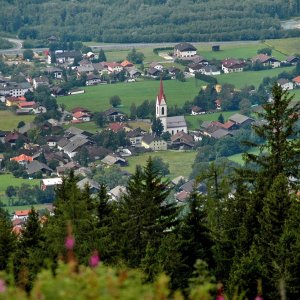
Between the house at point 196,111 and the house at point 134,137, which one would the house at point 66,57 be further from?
the house at point 134,137

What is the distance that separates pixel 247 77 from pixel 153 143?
11976mm

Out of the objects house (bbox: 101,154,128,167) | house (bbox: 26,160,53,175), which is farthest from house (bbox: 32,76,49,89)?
house (bbox: 26,160,53,175)

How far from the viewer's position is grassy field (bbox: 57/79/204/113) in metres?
43.2

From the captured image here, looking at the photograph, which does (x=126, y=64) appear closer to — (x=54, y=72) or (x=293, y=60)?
(x=54, y=72)

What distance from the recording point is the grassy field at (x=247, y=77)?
155 ft

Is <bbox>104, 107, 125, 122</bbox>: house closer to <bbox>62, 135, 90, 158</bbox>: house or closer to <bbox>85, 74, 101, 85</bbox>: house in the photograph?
<bbox>62, 135, 90, 158</bbox>: house

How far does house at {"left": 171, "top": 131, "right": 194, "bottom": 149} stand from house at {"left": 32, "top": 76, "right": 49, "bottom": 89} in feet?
34.0

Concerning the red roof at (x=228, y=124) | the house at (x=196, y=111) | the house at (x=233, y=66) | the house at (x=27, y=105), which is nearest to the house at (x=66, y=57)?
the house at (x=233, y=66)

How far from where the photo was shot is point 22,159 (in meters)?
35.5

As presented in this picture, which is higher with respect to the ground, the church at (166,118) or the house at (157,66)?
the house at (157,66)

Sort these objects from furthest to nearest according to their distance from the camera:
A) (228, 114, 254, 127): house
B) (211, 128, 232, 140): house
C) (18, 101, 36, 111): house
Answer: (18, 101, 36, 111): house < (228, 114, 254, 127): house < (211, 128, 232, 140): house

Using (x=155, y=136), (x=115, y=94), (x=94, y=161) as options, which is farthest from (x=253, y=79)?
(x=94, y=161)

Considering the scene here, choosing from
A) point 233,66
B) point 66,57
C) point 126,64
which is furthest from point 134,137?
point 66,57

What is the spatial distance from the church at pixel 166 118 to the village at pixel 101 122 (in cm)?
4
